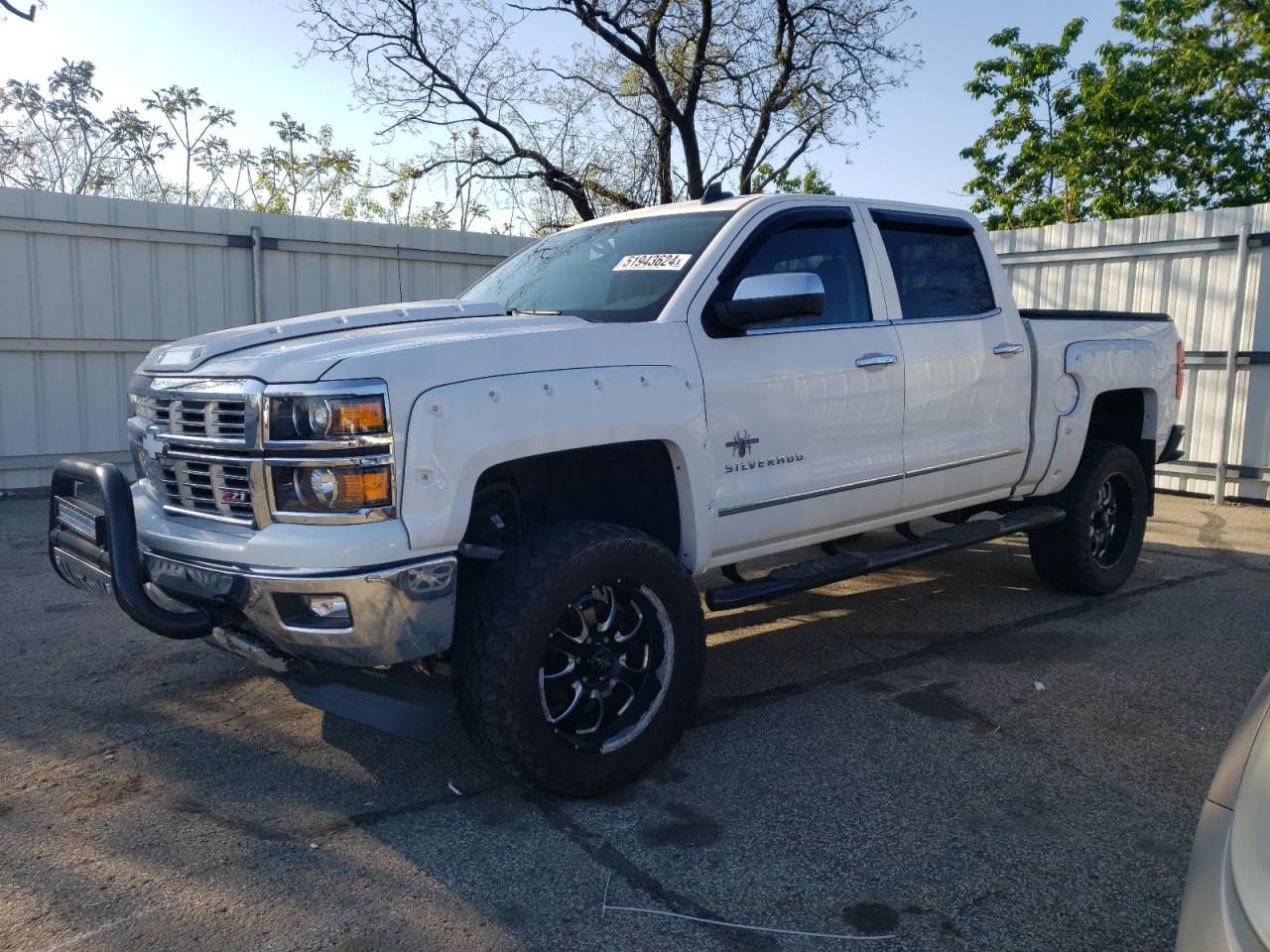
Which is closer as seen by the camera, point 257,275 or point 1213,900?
point 1213,900

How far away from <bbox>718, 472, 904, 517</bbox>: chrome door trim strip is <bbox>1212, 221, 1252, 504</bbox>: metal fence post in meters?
6.43

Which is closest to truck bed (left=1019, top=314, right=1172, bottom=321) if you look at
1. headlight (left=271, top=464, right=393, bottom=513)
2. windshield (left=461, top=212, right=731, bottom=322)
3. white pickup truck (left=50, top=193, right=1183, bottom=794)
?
white pickup truck (left=50, top=193, right=1183, bottom=794)

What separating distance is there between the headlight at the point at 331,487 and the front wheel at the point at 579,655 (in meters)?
0.51

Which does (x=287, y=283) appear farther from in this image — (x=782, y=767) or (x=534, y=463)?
(x=782, y=767)

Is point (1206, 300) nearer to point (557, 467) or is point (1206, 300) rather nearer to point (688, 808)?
point (557, 467)

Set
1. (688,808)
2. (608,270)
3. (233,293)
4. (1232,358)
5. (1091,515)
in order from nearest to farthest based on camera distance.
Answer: (688,808)
(608,270)
(1091,515)
(1232,358)
(233,293)

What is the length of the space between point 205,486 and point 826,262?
2.82 m

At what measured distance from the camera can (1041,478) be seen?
5.69 metres

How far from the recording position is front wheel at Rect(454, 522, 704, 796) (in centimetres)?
325

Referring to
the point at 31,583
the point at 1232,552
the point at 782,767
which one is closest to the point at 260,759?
the point at 782,767

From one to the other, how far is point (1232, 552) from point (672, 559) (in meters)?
5.86

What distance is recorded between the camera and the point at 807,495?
4.31 m

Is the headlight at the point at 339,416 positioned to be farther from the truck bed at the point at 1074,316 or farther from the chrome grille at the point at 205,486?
the truck bed at the point at 1074,316

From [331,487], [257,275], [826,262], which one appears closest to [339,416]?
[331,487]
